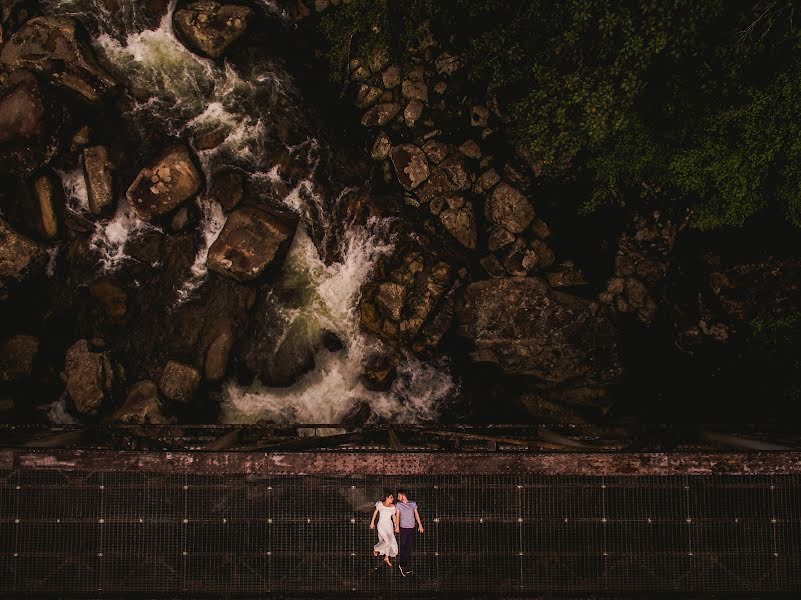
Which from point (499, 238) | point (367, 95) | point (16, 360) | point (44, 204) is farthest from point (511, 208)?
point (16, 360)

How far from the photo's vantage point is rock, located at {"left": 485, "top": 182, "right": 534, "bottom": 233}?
12.2 m

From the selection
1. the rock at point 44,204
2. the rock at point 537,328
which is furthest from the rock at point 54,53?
the rock at point 537,328

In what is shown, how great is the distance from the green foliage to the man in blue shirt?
734 cm

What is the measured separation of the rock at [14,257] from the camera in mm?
12016

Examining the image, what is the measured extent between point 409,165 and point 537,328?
4.87m

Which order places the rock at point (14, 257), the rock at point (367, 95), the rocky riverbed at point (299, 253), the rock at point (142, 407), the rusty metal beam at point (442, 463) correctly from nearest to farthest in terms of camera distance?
the rusty metal beam at point (442, 463), the rock at point (142, 407), the rock at point (14, 257), the rocky riverbed at point (299, 253), the rock at point (367, 95)

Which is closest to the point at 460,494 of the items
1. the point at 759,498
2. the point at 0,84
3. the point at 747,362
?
the point at 759,498

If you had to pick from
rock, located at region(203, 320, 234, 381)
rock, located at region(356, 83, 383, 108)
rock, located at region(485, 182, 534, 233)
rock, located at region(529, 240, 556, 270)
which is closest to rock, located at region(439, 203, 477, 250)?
rock, located at region(485, 182, 534, 233)

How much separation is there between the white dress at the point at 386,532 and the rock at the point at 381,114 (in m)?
8.66

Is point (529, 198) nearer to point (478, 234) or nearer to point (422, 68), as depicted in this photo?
point (478, 234)

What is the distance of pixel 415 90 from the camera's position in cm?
1223

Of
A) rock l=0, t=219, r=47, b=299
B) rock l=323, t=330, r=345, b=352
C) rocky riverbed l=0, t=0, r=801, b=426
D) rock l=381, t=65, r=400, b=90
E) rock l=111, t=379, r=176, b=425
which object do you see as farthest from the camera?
rock l=323, t=330, r=345, b=352

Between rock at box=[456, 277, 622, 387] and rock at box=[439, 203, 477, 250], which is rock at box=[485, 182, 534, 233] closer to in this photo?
rock at box=[439, 203, 477, 250]

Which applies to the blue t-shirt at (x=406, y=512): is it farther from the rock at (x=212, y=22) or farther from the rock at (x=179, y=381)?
the rock at (x=212, y=22)
